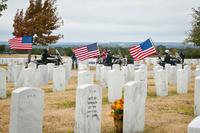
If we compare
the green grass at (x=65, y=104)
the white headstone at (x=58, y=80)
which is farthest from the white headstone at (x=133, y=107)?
the white headstone at (x=58, y=80)

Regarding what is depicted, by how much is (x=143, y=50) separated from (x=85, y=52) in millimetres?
3250

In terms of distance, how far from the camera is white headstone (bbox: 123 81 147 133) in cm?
995

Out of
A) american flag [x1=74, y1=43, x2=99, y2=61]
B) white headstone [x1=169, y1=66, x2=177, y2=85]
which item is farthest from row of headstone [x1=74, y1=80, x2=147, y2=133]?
american flag [x1=74, y1=43, x2=99, y2=61]

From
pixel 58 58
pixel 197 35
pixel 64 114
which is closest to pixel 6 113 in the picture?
pixel 64 114

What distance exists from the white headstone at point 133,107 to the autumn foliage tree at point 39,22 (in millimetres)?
37111

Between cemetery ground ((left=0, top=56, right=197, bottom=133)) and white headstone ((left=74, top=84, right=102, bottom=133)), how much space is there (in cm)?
100

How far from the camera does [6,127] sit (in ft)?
34.3

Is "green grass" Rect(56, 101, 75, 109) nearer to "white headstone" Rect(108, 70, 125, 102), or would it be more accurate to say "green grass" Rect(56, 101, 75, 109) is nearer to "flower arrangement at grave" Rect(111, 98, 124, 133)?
"white headstone" Rect(108, 70, 125, 102)

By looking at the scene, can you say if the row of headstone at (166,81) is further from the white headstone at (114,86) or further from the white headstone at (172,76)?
the white headstone at (172,76)

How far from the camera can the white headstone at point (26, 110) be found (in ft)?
25.1

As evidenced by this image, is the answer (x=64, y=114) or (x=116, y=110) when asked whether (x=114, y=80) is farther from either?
(x=116, y=110)

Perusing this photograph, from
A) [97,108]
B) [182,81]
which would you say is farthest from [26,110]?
[182,81]

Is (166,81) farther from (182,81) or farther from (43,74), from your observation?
(43,74)

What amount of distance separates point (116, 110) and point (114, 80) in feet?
15.1
